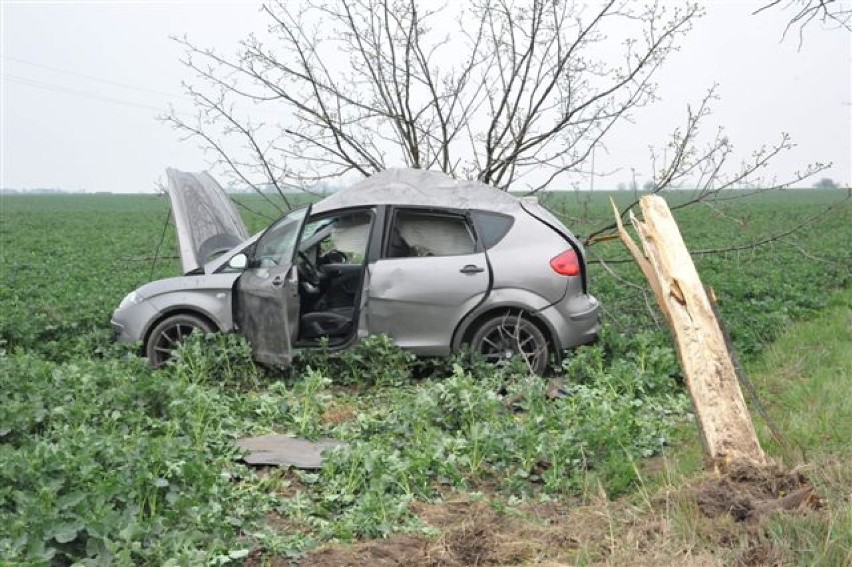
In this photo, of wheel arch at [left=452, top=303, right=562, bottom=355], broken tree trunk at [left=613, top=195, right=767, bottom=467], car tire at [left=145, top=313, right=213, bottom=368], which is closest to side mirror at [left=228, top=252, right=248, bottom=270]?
car tire at [left=145, top=313, right=213, bottom=368]

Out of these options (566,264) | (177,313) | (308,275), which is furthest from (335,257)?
(566,264)

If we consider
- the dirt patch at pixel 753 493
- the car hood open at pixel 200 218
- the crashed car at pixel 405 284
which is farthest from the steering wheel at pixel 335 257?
the dirt patch at pixel 753 493

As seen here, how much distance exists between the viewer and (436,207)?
998 cm

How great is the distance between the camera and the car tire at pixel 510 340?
9.77 meters

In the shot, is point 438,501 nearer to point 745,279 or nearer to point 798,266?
point 745,279

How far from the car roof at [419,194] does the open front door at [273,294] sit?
485 mm

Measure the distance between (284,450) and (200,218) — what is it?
13.7 feet

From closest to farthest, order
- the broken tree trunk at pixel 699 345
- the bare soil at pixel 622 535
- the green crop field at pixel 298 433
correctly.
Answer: the bare soil at pixel 622 535 → the green crop field at pixel 298 433 → the broken tree trunk at pixel 699 345

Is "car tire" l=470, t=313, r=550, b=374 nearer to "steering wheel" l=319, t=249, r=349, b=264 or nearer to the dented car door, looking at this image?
the dented car door

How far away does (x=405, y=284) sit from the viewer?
32.0 feet

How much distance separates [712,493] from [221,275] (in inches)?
233

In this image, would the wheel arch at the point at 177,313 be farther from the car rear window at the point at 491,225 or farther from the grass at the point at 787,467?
the grass at the point at 787,467

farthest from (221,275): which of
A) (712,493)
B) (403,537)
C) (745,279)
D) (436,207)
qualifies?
(745,279)

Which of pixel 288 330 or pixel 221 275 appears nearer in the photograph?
pixel 288 330
